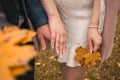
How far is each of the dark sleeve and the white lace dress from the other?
264 millimetres

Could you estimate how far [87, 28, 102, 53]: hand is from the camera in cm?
215

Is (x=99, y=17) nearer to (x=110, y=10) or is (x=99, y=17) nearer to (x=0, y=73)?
(x=110, y=10)

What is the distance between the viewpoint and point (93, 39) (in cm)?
217

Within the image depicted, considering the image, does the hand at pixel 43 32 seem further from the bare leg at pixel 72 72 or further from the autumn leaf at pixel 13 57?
the autumn leaf at pixel 13 57

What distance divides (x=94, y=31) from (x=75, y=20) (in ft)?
0.56

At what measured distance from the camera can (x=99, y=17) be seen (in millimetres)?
2107

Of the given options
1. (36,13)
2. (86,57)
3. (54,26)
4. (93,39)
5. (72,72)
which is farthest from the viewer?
(72,72)

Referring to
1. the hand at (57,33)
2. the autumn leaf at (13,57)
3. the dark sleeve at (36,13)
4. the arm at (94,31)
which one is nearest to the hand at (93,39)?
the arm at (94,31)

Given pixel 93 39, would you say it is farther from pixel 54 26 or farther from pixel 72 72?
pixel 72 72

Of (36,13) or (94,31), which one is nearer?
(36,13)

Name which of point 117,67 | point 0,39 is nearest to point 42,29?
point 0,39

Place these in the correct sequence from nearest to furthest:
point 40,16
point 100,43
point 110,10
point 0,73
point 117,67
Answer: point 0,73 < point 40,16 < point 110,10 < point 100,43 < point 117,67

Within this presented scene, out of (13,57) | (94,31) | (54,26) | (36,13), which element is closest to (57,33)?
(54,26)

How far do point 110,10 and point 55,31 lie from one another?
38cm
